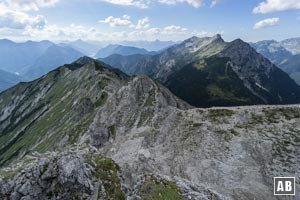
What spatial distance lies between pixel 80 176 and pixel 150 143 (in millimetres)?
38000

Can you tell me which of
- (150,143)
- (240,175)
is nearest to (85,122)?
(150,143)

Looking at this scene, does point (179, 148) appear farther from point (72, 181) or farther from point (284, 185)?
point (72, 181)

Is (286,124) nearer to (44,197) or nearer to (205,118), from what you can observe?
(205,118)

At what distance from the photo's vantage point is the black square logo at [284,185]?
47.9 m

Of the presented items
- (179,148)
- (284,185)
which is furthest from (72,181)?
(284,185)

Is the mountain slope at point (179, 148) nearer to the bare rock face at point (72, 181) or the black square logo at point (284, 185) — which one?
the bare rock face at point (72, 181)

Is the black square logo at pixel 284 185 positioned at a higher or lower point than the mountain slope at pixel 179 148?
lower

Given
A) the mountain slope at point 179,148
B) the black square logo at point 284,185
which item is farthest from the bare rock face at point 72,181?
the black square logo at point 284,185

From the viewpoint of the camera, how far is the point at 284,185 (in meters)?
52.6

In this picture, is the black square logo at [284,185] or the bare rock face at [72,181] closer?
the bare rock face at [72,181]

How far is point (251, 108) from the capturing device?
72062 mm

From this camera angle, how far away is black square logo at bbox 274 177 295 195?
4791 centimetres

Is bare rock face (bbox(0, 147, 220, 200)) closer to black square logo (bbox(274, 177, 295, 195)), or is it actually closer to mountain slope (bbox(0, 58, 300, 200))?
mountain slope (bbox(0, 58, 300, 200))

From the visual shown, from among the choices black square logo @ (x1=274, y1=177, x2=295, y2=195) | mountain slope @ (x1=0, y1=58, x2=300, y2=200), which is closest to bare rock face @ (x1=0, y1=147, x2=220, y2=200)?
mountain slope @ (x1=0, y1=58, x2=300, y2=200)
